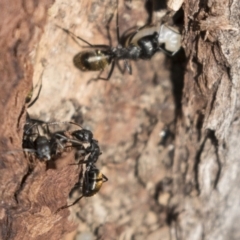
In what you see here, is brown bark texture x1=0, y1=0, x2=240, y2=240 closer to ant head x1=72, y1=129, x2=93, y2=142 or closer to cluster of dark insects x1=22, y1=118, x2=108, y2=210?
cluster of dark insects x1=22, y1=118, x2=108, y2=210

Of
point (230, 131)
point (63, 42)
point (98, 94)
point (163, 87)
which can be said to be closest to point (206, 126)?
point (230, 131)

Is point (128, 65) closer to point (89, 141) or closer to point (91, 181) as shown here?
point (89, 141)

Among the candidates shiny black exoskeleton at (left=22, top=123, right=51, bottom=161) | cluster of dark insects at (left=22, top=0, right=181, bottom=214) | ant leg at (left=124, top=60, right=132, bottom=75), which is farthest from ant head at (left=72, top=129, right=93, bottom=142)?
ant leg at (left=124, top=60, right=132, bottom=75)

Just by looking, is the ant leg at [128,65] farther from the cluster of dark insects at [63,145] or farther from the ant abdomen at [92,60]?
the cluster of dark insects at [63,145]

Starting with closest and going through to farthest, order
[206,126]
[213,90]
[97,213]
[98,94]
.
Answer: [213,90], [206,126], [98,94], [97,213]

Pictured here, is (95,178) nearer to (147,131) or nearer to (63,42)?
(147,131)

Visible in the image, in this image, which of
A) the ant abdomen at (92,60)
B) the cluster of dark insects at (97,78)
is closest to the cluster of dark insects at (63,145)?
the cluster of dark insects at (97,78)

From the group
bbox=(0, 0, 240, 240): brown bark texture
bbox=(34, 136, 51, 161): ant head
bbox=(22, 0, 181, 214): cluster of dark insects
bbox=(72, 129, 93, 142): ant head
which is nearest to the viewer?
bbox=(0, 0, 240, 240): brown bark texture
